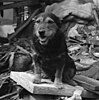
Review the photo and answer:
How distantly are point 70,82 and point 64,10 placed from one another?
20.7ft

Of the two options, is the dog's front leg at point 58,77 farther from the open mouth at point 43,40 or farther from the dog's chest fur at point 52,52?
the open mouth at point 43,40

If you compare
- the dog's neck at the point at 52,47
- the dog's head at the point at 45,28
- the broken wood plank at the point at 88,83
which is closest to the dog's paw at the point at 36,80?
the dog's neck at the point at 52,47

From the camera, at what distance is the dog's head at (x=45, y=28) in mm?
3454

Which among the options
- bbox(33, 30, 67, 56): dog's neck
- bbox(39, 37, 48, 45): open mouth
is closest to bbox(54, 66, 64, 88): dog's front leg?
bbox(33, 30, 67, 56): dog's neck

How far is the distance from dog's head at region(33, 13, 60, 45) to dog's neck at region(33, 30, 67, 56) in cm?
7

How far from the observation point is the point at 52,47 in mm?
3604

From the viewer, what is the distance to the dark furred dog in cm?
349

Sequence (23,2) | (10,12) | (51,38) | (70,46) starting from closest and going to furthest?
(51,38)
(70,46)
(23,2)
(10,12)

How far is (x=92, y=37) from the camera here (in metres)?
8.44

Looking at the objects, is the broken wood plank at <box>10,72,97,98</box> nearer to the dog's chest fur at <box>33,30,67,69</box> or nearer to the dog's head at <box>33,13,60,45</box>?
the dog's chest fur at <box>33,30,67,69</box>

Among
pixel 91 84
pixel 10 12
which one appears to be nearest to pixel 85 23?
pixel 10 12

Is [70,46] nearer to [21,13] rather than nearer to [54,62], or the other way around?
[21,13]

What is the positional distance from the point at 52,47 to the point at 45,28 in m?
0.28

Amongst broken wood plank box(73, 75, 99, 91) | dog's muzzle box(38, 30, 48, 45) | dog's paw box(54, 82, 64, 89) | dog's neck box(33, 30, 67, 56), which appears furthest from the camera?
broken wood plank box(73, 75, 99, 91)
